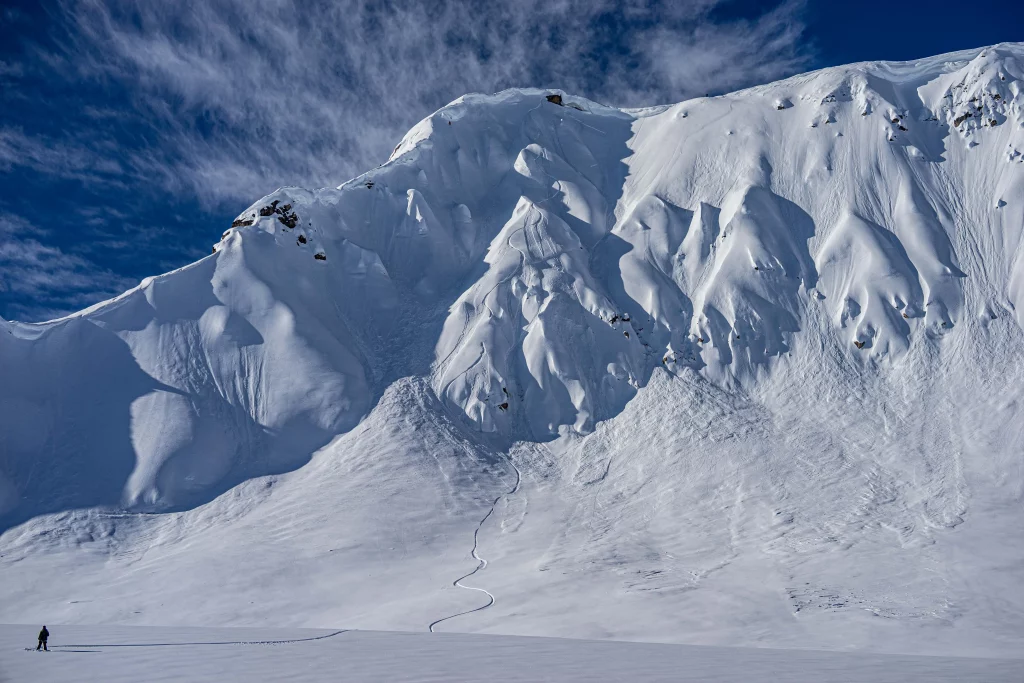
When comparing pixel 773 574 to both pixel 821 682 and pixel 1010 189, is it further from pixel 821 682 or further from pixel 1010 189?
pixel 1010 189

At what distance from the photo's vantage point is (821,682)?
16.0m

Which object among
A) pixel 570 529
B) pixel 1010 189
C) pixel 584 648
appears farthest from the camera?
pixel 1010 189

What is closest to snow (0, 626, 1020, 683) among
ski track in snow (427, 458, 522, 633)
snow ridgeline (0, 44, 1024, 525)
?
ski track in snow (427, 458, 522, 633)

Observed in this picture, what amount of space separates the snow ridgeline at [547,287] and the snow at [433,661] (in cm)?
2756

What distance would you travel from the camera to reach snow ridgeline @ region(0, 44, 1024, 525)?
5281 centimetres

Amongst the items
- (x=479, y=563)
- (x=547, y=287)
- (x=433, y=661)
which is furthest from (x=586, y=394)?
(x=433, y=661)

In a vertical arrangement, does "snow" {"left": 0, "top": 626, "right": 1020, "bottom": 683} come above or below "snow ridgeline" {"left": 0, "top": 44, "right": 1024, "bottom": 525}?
below

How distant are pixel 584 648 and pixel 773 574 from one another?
16.3 metres

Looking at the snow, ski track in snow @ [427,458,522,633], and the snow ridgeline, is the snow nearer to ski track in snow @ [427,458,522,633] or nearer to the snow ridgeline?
ski track in snow @ [427,458,522,633]

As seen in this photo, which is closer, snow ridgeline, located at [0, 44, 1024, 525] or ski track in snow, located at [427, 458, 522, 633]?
ski track in snow, located at [427, 458, 522, 633]

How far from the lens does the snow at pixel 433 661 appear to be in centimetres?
1634

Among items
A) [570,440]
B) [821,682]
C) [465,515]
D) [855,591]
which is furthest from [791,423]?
[821,682]

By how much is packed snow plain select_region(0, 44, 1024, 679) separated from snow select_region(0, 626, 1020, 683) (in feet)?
18.9

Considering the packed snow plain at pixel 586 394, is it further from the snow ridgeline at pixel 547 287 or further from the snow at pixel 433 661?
the snow at pixel 433 661
